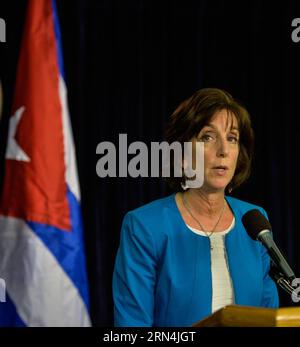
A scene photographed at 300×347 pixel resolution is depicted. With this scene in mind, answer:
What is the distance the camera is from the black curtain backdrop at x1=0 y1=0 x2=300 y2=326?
2555 mm

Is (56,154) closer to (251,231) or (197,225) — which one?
(197,225)

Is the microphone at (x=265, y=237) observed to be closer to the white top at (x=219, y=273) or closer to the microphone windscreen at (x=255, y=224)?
the microphone windscreen at (x=255, y=224)

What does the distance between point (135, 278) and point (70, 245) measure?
846 mm

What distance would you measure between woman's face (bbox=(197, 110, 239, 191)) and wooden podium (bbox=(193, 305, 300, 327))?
590mm

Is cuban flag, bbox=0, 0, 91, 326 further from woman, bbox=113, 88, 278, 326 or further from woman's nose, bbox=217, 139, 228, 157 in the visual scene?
woman's nose, bbox=217, 139, 228, 157

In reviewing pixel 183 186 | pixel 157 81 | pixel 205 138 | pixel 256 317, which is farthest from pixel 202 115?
pixel 157 81

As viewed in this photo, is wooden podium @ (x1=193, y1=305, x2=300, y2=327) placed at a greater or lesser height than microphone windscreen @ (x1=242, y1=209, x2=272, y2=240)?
lesser

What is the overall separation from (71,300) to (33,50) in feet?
3.28

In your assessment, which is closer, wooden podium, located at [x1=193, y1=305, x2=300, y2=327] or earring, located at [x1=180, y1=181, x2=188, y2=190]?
wooden podium, located at [x1=193, y1=305, x2=300, y2=327]

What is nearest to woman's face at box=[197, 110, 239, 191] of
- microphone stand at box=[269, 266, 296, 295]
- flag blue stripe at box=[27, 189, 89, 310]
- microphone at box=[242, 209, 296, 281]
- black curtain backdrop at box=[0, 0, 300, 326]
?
microphone at box=[242, 209, 296, 281]

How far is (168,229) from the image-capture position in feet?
4.79

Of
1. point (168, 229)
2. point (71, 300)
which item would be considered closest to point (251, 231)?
point (168, 229)

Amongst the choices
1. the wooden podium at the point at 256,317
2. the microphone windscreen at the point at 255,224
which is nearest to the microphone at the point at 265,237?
the microphone windscreen at the point at 255,224

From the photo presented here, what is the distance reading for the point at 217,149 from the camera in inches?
59.6
